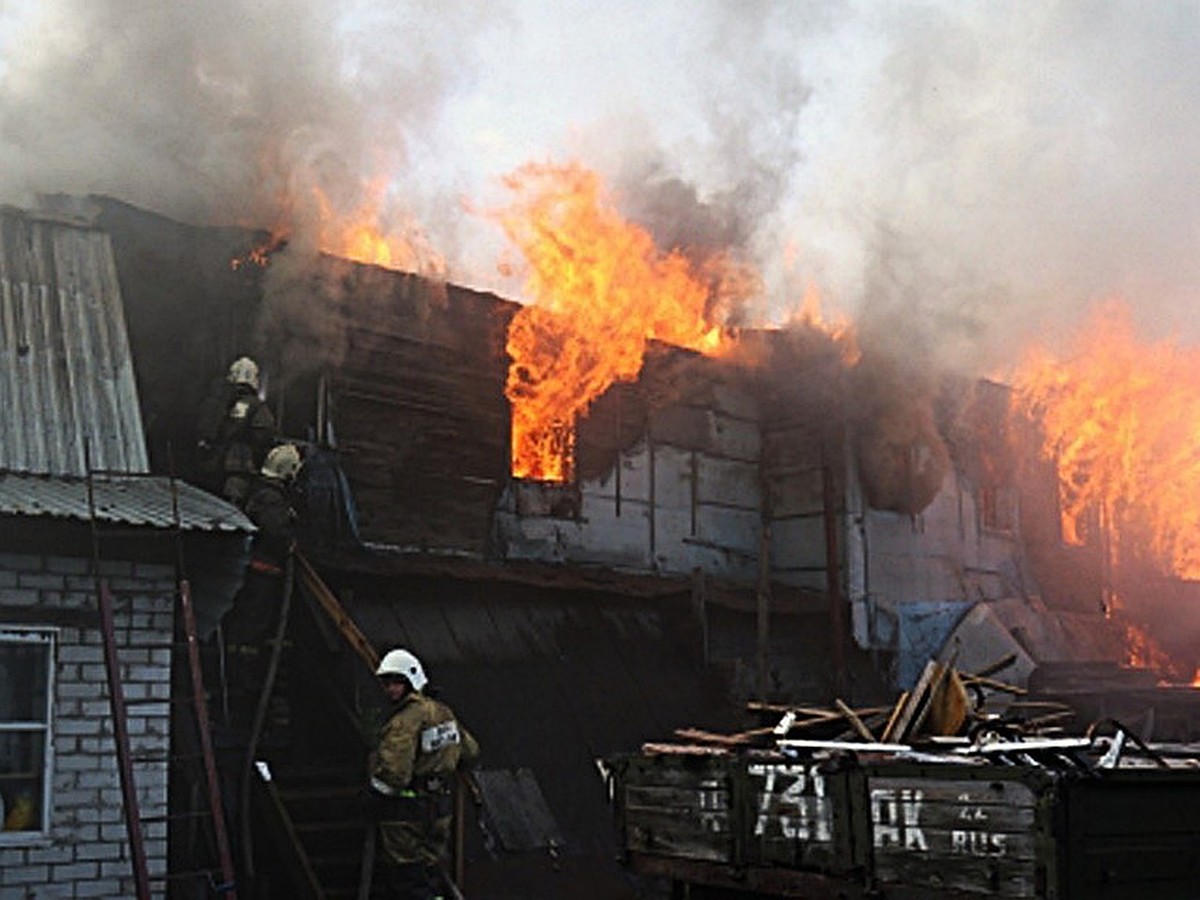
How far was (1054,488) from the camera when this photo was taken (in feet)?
74.6

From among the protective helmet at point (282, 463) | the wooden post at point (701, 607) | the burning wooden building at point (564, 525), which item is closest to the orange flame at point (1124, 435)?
the burning wooden building at point (564, 525)

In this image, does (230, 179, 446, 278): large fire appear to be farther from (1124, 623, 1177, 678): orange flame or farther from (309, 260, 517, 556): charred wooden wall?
(1124, 623, 1177, 678): orange flame

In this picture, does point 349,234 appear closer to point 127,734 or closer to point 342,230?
point 342,230

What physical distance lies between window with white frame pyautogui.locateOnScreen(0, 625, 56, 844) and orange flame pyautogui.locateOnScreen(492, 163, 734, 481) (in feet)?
25.6

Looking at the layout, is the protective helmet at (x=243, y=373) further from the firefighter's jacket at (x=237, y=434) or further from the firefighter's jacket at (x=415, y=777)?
the firefighter's jacket at (x=415, y=777)

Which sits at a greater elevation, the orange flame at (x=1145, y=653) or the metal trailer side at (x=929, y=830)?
the orange flame at (x=1145, y=653)

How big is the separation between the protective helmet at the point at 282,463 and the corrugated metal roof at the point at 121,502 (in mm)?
1774

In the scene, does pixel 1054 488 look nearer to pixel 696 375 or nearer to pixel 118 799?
pixel 696 375

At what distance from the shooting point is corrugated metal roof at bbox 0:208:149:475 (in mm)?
9953

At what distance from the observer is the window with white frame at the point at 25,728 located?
917cm

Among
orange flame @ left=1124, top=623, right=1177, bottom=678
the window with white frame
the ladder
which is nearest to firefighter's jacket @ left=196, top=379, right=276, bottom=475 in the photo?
the ladder

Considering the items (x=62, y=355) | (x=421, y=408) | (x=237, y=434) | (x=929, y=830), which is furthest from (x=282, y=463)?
(x=929, y=830)

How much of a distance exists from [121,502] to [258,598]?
2.40m

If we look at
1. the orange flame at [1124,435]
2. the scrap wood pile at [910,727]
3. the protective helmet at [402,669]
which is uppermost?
the orange flame at [1124,435]
